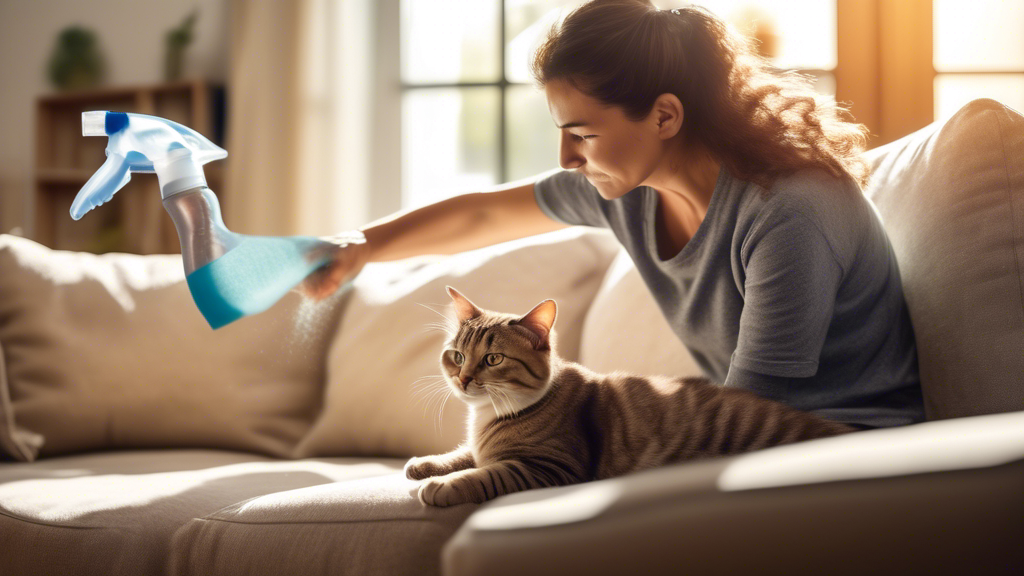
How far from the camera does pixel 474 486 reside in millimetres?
800

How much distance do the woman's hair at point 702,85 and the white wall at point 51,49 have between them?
1994 mm

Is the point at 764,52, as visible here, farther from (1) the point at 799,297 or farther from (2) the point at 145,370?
(2) the point at 145,370

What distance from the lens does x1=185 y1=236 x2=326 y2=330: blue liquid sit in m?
0.92

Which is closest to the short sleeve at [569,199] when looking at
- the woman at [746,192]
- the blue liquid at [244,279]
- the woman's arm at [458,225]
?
the woman's arm at [458,225]

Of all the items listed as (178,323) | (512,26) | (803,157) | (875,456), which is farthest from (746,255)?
(512,26)

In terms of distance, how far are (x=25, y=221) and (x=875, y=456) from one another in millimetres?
3064

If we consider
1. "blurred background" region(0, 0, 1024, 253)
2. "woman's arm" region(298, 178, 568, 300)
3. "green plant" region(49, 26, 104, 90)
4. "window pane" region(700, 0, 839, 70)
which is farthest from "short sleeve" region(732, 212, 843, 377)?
"green plant" region(49, 26, 104, 90)

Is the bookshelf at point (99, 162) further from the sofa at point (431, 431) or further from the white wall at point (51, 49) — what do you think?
the sofa at point (431, 431)

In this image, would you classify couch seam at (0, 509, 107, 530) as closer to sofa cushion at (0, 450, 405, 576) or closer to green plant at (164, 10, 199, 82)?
sofa cushion at (0, 450, 405, 576)

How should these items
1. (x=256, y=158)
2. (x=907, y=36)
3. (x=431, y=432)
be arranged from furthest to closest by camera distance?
1. (x=256, y=158)
2. (x=907, y=36)
3. (x=431, y=432)

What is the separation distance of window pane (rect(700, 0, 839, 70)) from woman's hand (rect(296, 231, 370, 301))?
155 cm

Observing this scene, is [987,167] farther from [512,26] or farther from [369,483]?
[512,26]

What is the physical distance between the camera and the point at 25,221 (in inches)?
106

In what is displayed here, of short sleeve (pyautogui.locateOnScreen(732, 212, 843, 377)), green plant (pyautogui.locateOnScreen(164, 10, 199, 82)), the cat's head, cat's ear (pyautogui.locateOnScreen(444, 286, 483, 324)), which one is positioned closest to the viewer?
short sleeve (pyautogui.locateOnScreen(732, 212, 843, 377))
